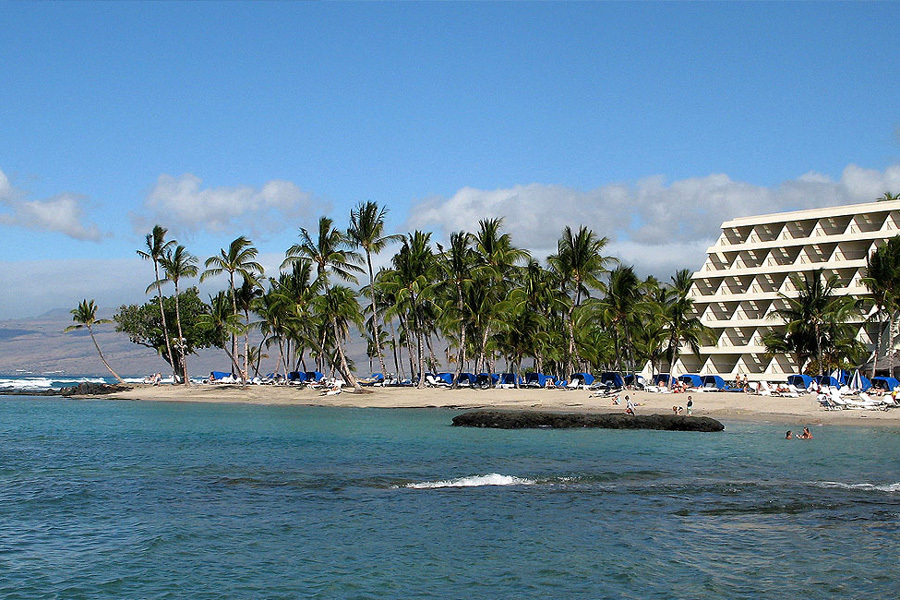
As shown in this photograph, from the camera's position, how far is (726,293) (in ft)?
267

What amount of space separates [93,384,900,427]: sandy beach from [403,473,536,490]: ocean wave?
2429cm

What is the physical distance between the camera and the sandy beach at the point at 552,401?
4216 cm

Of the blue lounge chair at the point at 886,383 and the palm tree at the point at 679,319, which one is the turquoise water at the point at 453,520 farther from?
the palm tree at the point at 679,319

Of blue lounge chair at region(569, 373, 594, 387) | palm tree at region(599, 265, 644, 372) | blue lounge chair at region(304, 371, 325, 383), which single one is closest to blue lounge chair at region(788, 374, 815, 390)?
palm tree at region(599, 265, 644, 372)

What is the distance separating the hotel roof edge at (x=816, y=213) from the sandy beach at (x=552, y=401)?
29.4 metres

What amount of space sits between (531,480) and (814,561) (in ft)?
29.7

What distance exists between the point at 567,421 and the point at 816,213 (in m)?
50.1

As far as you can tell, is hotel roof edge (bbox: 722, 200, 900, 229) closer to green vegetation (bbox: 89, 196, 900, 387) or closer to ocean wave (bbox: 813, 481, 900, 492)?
green vegetation (bbox: 89, 196, 900, 387)

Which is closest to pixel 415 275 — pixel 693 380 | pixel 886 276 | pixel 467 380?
pixel 467 380

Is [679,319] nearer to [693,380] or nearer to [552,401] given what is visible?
[693,380]

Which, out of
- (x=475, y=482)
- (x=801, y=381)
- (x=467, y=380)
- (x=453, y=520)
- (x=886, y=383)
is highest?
(x=467, y=380)

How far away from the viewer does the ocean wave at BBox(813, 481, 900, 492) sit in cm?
1970

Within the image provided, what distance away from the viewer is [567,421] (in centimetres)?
3909

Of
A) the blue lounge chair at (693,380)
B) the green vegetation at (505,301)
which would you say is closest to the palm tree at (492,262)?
the green vegetation at (505,301)
